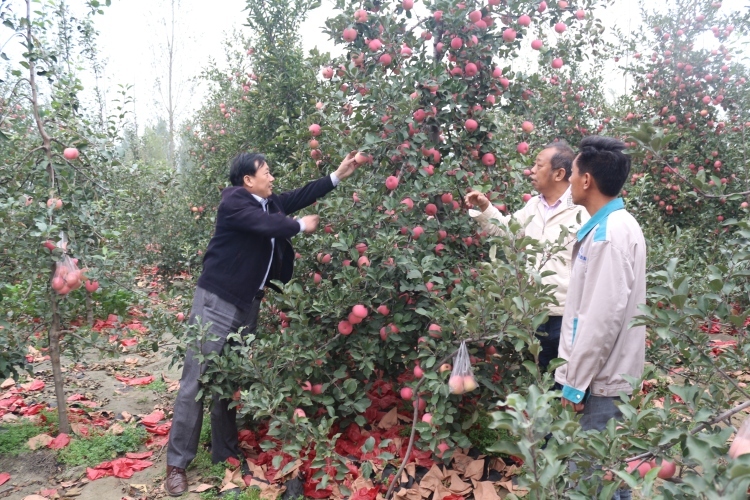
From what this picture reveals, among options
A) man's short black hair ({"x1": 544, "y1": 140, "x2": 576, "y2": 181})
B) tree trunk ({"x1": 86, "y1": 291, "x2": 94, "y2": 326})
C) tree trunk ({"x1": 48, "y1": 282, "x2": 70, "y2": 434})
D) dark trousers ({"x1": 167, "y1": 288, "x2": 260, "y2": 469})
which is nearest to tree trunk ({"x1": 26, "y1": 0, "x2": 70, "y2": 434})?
tree trunk ({"x1": 48, "y1": 282, "x2": 70, "y2": 434})

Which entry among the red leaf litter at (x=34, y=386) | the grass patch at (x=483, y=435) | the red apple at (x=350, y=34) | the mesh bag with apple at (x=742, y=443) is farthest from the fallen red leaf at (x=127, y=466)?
the mesh bag with apple at (x=742, y=443)

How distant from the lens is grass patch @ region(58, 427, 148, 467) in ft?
10.8

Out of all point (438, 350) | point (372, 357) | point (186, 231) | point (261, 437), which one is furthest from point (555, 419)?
point (186, 231)

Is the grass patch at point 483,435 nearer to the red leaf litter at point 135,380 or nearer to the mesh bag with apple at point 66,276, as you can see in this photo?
the mesh bag with apple at point 66,276

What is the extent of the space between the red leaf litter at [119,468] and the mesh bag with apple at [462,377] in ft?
6.86

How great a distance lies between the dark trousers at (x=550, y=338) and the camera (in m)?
2.58

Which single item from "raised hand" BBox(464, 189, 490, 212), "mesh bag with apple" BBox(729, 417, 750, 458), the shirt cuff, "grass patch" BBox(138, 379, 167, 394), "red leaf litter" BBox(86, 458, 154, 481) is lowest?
"grass patch" BBox(138, 379, 167, 394)

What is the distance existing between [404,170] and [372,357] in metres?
1.06

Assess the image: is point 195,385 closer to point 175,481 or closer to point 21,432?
point 175,481

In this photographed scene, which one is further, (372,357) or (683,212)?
(683,212)

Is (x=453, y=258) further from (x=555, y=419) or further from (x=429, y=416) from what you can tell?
(x=555, y=419)

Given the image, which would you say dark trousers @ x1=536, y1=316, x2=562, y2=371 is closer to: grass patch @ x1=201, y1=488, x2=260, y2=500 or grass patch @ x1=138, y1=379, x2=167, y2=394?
grass patch @ x1=201, y1=488, x2=260, y2=500

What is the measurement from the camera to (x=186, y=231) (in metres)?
7.60

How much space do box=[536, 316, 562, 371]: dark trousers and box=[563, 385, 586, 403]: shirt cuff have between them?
1.78 feet
